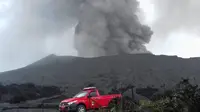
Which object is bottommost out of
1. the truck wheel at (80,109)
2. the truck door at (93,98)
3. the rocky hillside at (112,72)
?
the truck wheel at (80,109)

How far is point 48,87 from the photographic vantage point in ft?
201

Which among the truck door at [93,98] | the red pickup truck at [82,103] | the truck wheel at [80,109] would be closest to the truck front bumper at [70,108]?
the red pickup truck at [82,103]

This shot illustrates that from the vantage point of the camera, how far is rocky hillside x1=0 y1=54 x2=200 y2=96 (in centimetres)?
6712

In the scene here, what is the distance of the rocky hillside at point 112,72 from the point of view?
67.1m

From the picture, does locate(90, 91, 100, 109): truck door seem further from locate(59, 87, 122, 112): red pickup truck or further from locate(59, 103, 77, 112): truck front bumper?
locate(59, 103, 77, 112): truck front bumper

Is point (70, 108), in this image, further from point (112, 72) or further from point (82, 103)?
point (112, 72)

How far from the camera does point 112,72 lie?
7525 centimetres

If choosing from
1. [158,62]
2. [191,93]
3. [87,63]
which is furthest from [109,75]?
[191,93]

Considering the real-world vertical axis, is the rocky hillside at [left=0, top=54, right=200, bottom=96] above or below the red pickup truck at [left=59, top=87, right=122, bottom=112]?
above

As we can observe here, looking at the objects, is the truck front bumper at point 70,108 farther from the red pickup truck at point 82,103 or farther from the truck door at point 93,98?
the truck door at point 93,98

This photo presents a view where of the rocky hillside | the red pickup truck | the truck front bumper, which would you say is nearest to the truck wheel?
the red pickup truck

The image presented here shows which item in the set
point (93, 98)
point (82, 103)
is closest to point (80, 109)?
point (82, 103)

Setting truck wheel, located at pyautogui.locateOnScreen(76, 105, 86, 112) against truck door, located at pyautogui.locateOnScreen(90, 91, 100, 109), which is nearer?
truck wheel, located at pyautogui.locateOnScreen(76, 105, 86, 112)

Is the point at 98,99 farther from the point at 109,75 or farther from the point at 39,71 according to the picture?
the point at 39,71
